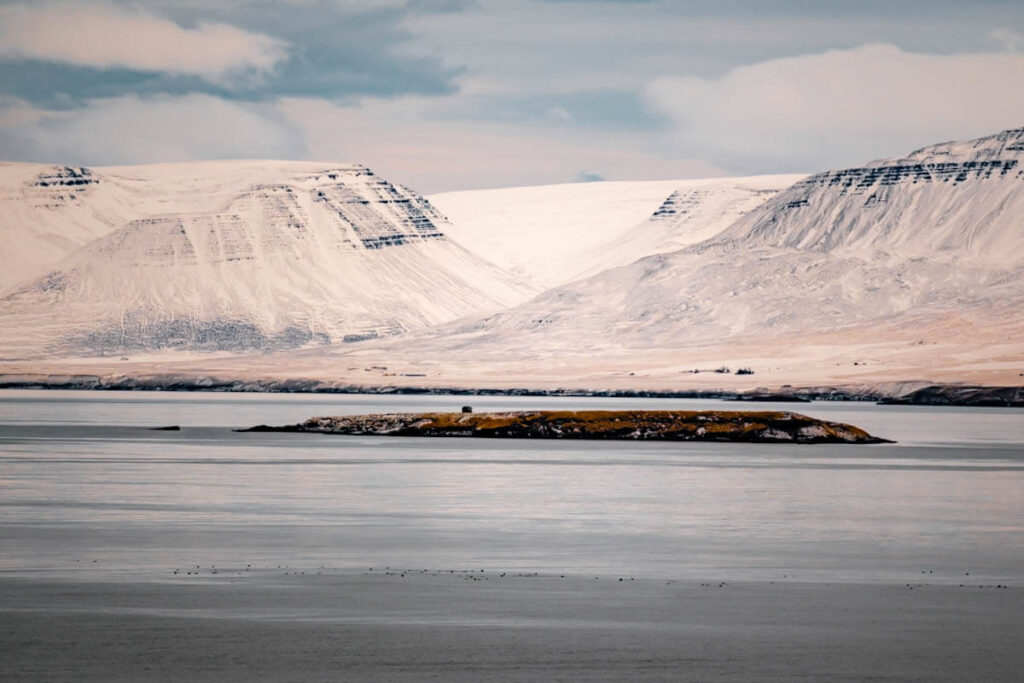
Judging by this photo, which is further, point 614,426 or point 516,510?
point 614,426

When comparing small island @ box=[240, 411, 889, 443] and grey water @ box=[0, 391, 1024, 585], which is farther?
small island @ box=[240, 411, 889, 443]

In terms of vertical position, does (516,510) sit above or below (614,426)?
below

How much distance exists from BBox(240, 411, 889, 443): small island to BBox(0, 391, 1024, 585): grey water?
23.9 feet

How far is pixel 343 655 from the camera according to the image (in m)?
33.5

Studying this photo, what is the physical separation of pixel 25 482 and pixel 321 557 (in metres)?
31.9

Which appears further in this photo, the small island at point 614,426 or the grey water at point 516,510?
the small island at point 614,426

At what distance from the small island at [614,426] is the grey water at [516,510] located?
7276 mm

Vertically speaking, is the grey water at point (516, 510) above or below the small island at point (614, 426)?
below

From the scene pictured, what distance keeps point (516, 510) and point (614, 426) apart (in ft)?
228

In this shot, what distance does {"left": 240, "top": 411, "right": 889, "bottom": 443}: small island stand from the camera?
126 meters

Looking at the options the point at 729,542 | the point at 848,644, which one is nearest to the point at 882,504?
the point at 729,542

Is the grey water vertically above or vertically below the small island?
below

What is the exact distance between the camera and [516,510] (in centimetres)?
6506

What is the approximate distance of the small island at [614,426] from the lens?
126 metres
